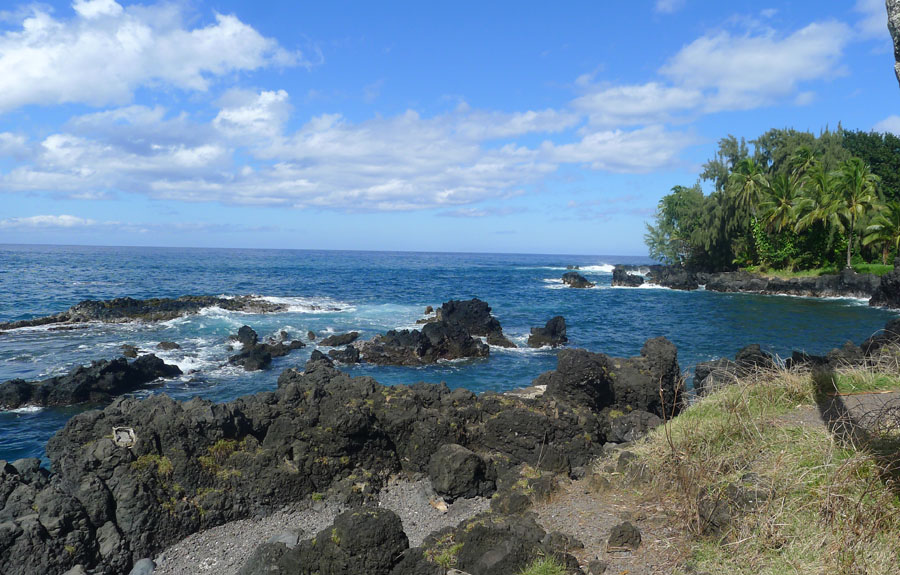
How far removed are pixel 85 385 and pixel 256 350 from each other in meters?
7.03

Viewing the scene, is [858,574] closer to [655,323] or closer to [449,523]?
[449,523]

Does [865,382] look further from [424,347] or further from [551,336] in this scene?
[551,336]

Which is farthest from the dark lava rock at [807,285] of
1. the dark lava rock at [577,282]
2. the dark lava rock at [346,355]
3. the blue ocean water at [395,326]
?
the dark lava rock at [346,355]

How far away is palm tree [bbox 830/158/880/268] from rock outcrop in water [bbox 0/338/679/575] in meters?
50.8

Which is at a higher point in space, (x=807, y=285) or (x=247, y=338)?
(x=807, y=285)

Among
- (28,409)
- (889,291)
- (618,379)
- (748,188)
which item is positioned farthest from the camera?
(748,188)

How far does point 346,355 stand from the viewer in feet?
84.4

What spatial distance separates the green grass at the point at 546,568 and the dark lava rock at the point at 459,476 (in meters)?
3.84

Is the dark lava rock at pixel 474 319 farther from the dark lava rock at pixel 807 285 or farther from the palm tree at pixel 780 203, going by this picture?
the palm tree at pixel 780 203

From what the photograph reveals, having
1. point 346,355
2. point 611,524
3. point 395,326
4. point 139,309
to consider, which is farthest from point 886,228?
point 139,309

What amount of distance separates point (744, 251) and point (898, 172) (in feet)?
60.3

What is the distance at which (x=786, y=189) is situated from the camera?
187ft

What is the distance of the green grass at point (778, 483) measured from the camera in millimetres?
5098

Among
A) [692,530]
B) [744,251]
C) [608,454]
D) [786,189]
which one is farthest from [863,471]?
[744,251]
